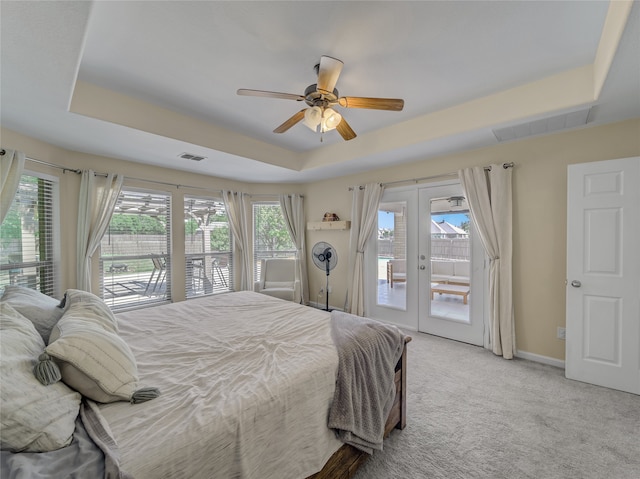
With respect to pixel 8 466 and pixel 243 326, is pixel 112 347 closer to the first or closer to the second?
pixel 8 466

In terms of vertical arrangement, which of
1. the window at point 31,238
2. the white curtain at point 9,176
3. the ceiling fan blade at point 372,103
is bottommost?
the window at point 31,238

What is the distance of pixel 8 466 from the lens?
0.68 meters

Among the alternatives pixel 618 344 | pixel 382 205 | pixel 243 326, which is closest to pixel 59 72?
pixel 243 326

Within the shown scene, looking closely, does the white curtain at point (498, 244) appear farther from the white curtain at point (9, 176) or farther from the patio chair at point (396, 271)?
the white curtain at point (9, 176)

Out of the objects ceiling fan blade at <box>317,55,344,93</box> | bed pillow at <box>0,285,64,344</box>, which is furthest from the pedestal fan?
bed pillow at <box>0,285,64,344</box>

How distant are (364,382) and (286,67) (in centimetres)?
226

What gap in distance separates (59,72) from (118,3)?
0.65m

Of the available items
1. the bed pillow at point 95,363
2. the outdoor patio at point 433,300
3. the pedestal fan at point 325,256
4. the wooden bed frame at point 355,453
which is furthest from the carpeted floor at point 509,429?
the pedestal fan at point 325,256

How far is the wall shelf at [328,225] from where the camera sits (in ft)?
14.5

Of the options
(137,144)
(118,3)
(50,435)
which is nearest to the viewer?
(50,435)

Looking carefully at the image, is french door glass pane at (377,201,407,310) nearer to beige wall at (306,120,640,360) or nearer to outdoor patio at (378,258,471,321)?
outdoor patio at (378,258,471,321)

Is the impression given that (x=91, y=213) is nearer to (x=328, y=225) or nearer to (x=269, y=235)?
(x=269, y=235)

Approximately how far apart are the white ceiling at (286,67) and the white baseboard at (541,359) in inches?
92.1

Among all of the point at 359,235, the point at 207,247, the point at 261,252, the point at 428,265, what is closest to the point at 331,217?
the point at 359,235
